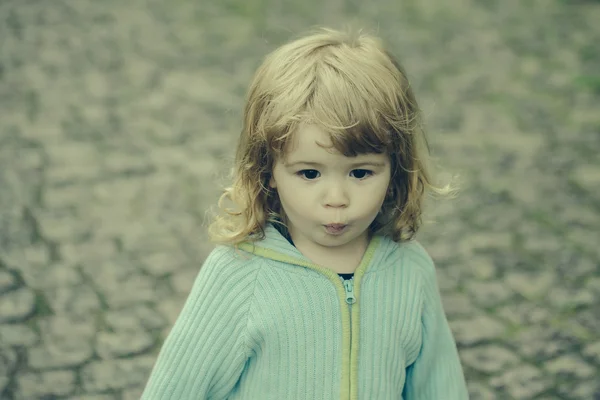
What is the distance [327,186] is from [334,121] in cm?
16

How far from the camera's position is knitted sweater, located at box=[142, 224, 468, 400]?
2.27 meters

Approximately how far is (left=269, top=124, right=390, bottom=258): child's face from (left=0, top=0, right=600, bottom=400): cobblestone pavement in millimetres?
1592

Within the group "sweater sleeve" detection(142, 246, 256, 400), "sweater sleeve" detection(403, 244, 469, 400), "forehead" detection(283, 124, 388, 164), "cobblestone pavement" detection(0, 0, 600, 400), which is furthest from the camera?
"cobblestone pavement" detection(0, 0, 600, 400)

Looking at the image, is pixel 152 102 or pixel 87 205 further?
pixel 152 102

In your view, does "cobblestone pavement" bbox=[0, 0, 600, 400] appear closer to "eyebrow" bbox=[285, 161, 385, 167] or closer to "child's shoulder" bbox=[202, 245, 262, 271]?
"child's shoulder" bbox=[202, 245, 262, 271]

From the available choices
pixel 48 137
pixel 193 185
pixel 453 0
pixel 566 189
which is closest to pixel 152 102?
pixel 48 137

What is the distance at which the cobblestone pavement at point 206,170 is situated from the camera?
377cm

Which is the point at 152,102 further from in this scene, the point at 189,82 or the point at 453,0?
the point at 453,0

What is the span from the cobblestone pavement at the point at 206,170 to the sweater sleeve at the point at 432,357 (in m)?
0.96

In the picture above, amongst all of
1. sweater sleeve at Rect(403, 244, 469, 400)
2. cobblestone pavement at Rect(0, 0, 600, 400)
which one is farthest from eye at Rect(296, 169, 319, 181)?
cobblestone pavement at Rect(0, 0, 600, 400)

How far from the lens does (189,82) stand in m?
6.68

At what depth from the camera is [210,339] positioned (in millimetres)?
2270

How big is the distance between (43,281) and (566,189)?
295 centimetres

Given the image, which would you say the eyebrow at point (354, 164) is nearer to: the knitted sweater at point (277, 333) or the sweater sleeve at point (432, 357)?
the knitted sweater at point (277, 333)
